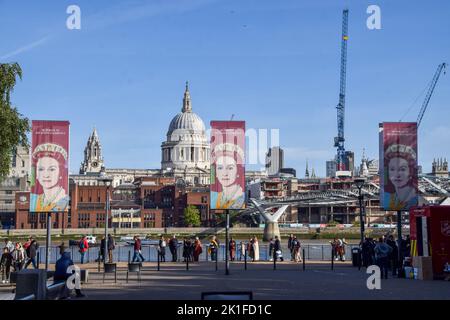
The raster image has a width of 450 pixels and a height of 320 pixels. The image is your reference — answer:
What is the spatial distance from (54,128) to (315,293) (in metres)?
10.00

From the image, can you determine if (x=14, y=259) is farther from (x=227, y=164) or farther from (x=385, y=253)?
(x=385, y=253)

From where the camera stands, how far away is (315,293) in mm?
18609

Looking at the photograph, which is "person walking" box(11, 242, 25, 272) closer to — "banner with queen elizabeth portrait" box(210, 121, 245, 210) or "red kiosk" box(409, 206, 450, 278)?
"banner with queen elizabeth portrait" box(210, 121, 245, 210)

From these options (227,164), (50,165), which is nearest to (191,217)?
(227,164)

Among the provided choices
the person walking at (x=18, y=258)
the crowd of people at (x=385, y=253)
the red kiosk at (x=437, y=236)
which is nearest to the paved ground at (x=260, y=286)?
the crowd of people at (x=385, y=253)

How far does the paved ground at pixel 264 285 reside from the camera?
720 inches

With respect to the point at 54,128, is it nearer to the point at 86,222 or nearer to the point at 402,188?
the point at 402,188

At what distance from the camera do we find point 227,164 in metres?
25.2

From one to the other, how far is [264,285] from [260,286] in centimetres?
43

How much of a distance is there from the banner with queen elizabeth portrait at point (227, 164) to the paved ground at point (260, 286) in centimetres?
275

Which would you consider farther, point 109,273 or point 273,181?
point 273,181

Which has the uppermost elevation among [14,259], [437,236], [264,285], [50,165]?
[50,165]

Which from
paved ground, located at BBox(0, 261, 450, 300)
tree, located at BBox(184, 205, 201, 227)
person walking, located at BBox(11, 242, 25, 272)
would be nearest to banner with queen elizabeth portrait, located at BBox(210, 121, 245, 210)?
paved ground, located at BBox(0, 261, 450, 300)

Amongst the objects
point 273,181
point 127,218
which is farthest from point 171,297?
point 273,181
